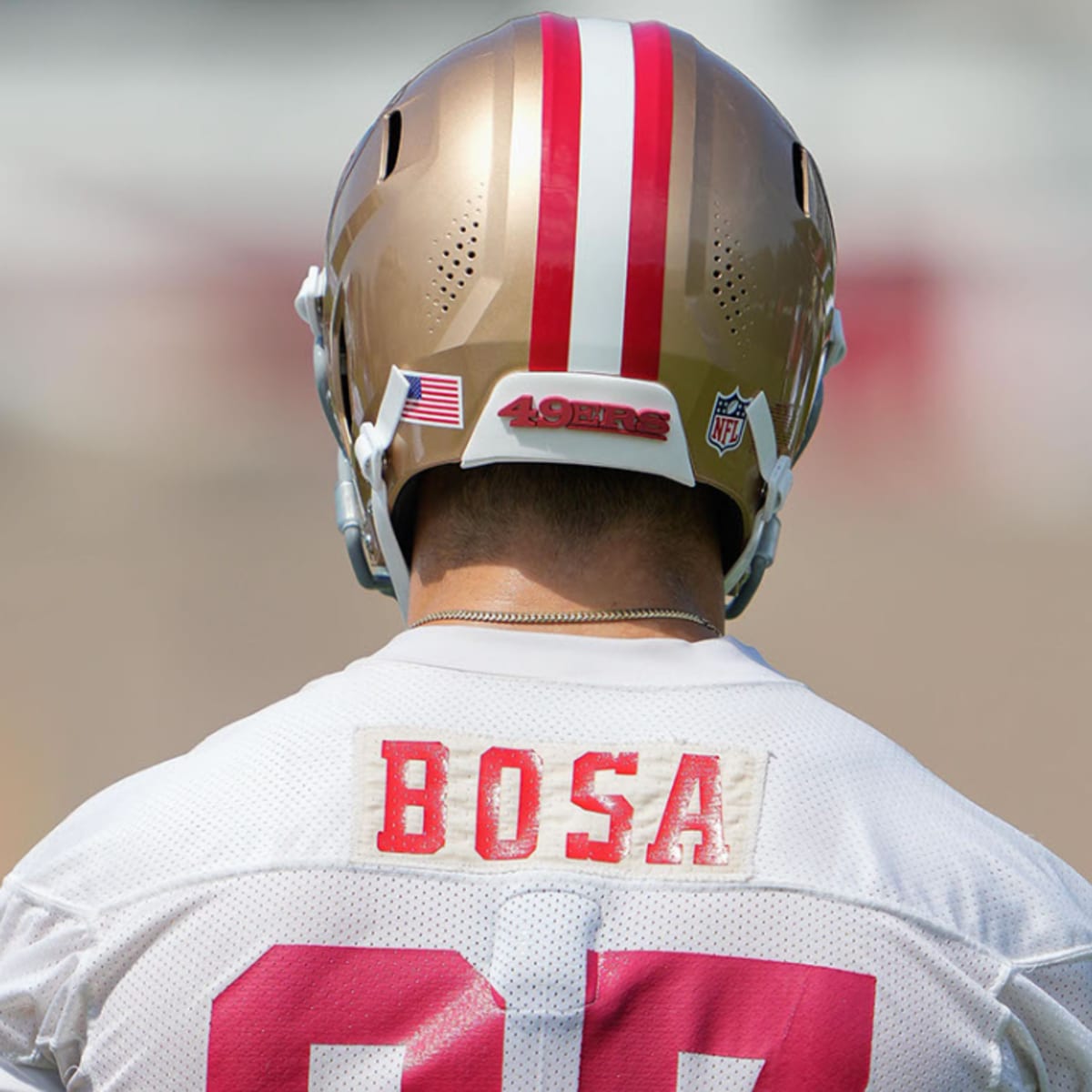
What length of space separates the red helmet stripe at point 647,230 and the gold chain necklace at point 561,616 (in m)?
0.26

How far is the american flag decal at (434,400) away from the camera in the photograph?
4.81 ft

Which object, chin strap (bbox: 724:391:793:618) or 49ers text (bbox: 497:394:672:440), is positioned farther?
chin strap (bbox: 724:391:793:618)

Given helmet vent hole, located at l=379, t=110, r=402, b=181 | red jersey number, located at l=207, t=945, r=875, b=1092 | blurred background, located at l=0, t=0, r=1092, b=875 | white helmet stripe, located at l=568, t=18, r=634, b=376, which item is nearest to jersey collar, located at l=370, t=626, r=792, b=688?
red jersey number, located at l=207, t=945, r=875, b=1092

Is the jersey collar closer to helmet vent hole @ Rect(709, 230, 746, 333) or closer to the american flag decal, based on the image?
the american flag decal

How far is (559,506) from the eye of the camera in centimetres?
138

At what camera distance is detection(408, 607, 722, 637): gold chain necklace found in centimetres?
128

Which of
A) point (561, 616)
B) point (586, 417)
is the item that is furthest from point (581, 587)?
point (586, 417)

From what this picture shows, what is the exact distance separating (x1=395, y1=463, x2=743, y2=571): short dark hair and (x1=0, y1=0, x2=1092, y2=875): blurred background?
12.0 feet

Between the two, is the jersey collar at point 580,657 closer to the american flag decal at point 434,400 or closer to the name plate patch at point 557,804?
the name plate patch at point 557,804

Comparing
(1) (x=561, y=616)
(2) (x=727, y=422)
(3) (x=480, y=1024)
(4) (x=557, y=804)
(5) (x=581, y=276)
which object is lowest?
(3) (x=480, y=1024)

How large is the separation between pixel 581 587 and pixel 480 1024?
356 millimetres

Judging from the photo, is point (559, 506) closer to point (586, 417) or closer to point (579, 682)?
point (586, 417)

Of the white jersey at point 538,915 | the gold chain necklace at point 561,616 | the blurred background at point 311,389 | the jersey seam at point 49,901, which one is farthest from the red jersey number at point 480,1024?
the blurred background at point 311,389

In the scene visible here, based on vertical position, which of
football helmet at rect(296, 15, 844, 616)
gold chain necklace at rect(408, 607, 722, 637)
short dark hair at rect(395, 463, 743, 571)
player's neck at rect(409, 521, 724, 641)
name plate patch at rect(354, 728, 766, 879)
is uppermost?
football helmet at rect(296, 15, 844, 616)
